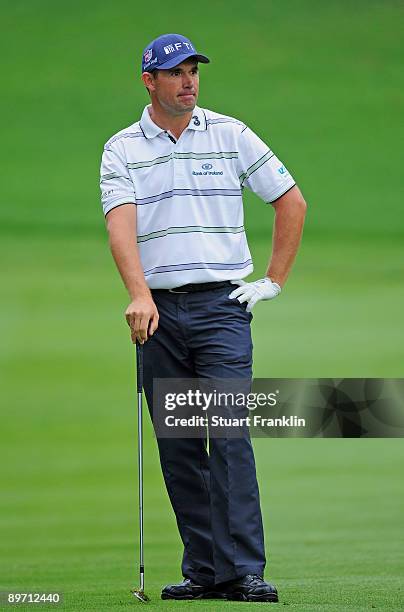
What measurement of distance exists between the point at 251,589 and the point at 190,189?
87 cm

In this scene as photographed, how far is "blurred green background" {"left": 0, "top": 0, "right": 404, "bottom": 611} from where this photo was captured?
4.30 m

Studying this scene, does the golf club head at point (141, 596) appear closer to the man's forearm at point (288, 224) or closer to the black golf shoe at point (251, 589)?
the black golf shoe at point (251, 589)

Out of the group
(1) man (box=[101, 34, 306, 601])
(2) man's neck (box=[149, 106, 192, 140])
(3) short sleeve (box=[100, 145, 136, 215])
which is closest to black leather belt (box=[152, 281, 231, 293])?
(1) man (box=[101, 34, 306, 601])

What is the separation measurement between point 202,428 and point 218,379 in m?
0.17

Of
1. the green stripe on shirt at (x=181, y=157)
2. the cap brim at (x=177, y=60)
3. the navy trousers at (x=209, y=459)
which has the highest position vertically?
the cap brim at (x=177, y=60)

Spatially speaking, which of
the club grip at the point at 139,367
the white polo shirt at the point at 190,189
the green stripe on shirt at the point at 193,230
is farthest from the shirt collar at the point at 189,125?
the club grip at the point at 139,367

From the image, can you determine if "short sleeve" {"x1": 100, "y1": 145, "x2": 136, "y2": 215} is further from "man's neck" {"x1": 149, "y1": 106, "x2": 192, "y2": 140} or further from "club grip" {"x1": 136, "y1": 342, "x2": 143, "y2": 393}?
"club grip" {"x1": 136, "y1": 342, "x2": 143, "y2": 393}

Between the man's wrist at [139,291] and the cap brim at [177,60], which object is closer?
the man's wrist at [139,291]

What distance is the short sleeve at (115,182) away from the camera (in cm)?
332

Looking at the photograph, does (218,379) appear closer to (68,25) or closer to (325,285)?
(325,285)

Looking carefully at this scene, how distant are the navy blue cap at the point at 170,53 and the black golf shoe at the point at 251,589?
112 centimetres

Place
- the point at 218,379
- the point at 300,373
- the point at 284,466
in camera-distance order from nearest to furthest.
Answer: the point at 218,379 < the point at 284,466 < the point at 300,373

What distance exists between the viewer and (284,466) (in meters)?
5.16

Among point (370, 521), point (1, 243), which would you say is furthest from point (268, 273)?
point (1, 243)
